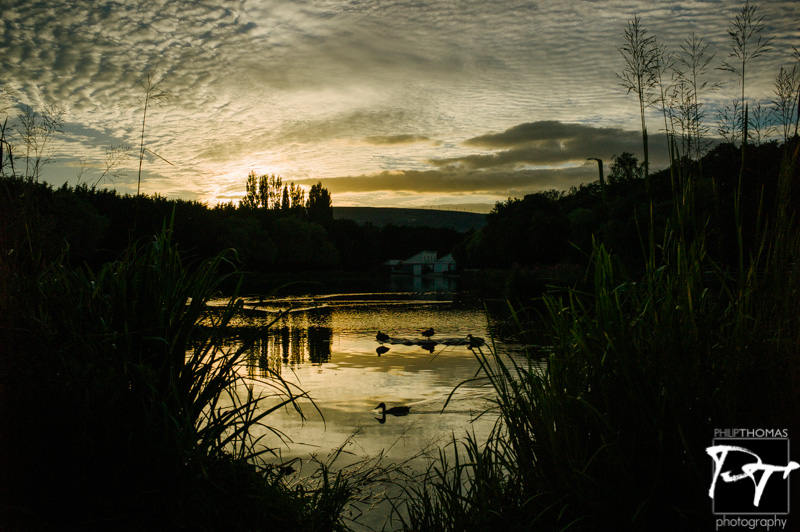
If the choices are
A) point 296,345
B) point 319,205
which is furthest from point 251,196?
point 296,345

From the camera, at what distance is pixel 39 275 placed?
93.5 inches

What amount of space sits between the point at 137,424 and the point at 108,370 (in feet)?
0.83

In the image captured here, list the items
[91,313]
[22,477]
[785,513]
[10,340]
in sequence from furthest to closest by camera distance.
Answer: [91,313], [10,340], [22,477], [785,513]

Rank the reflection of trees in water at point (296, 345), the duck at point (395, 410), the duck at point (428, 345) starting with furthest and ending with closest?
the duck at point (428, 345)
the reflection of trees in water at point (296, 345)
the duck at point (395, 410)

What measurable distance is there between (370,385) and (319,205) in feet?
269

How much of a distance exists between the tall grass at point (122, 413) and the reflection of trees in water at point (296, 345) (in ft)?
14.3

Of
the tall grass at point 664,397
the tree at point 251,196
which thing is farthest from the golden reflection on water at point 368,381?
the tree at point 251,196

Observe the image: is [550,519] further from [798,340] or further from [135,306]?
[135,306]

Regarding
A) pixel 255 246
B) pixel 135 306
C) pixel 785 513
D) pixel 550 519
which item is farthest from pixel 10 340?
pixel 255 246

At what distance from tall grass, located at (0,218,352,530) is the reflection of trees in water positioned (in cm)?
436

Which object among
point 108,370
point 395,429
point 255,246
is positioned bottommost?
point 395,429

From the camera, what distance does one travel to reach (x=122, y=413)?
221 cm

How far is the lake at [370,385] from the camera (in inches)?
155
